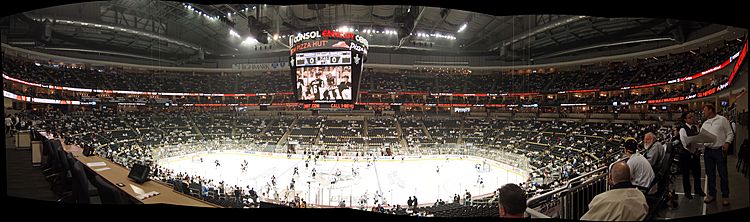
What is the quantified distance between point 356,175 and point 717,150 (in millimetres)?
9864

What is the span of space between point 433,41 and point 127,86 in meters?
13.8

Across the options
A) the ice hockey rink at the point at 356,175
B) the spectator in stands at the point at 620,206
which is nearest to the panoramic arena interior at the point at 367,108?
the spectator in stands at the point at 620,206

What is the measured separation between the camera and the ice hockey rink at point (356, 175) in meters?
9.16

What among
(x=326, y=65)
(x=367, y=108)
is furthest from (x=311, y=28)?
(x=367, y=108)

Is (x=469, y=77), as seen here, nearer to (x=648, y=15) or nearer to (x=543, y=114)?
(x=543, y=114)

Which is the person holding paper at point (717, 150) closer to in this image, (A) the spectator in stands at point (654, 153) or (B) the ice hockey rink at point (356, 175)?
(A) the spectator in stands at point (654, 153)

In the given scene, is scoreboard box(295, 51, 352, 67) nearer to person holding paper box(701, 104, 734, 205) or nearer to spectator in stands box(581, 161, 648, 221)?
person holding paper box(701, 104, 734, 205)

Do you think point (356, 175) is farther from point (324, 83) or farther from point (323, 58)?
point (323, 58)

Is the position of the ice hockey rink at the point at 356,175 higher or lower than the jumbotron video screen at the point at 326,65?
lower

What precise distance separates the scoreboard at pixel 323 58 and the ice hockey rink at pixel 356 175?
3.84 m

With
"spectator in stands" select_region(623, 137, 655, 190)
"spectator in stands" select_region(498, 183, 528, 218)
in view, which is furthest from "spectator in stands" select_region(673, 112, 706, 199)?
"spectator in stands" select_region(498, 183, 528, 218)

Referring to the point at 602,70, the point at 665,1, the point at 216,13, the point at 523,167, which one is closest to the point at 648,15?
the point at 665,1

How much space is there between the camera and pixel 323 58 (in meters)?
9.31

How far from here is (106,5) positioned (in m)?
9.52
